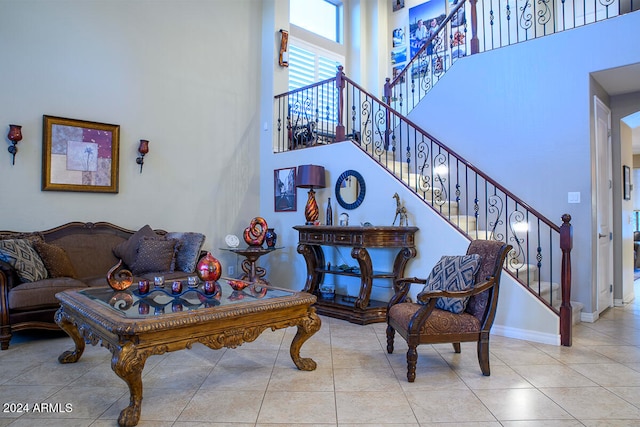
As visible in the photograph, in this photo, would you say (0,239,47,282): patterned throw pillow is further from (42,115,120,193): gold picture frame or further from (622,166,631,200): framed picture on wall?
(622,166,631,200): framed picture on wall

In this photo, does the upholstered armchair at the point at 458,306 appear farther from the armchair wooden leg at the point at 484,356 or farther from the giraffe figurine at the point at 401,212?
the giraffe figurine at the point at 401,212

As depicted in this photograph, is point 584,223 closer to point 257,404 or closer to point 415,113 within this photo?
point 415,113

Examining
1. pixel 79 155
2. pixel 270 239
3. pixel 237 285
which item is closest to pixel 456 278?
pixel 237 285

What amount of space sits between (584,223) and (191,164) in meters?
5.07

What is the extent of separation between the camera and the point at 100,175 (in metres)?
4.88

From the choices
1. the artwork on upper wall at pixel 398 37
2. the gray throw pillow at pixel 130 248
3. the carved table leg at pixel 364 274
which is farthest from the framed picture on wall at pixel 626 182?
the gray throw pillow at pixel 130 248

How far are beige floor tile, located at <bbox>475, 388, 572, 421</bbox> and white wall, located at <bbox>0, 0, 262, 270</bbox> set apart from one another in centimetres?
446

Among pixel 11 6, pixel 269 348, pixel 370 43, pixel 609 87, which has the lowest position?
pixel 269 348

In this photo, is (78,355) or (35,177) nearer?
(78,355)

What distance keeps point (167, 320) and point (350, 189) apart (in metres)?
3.45

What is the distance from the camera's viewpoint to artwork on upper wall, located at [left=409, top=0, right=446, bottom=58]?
748cm

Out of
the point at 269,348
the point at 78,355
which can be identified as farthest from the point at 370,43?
the point at 78,355

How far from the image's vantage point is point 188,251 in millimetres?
4863

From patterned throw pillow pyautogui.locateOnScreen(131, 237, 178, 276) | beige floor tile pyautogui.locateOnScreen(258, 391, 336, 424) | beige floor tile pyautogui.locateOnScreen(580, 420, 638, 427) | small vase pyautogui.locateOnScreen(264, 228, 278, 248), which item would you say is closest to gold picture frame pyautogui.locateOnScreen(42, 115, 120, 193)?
patterned throw pillow pyautogui.locateOnScreen(131, 237, 178, 276)
